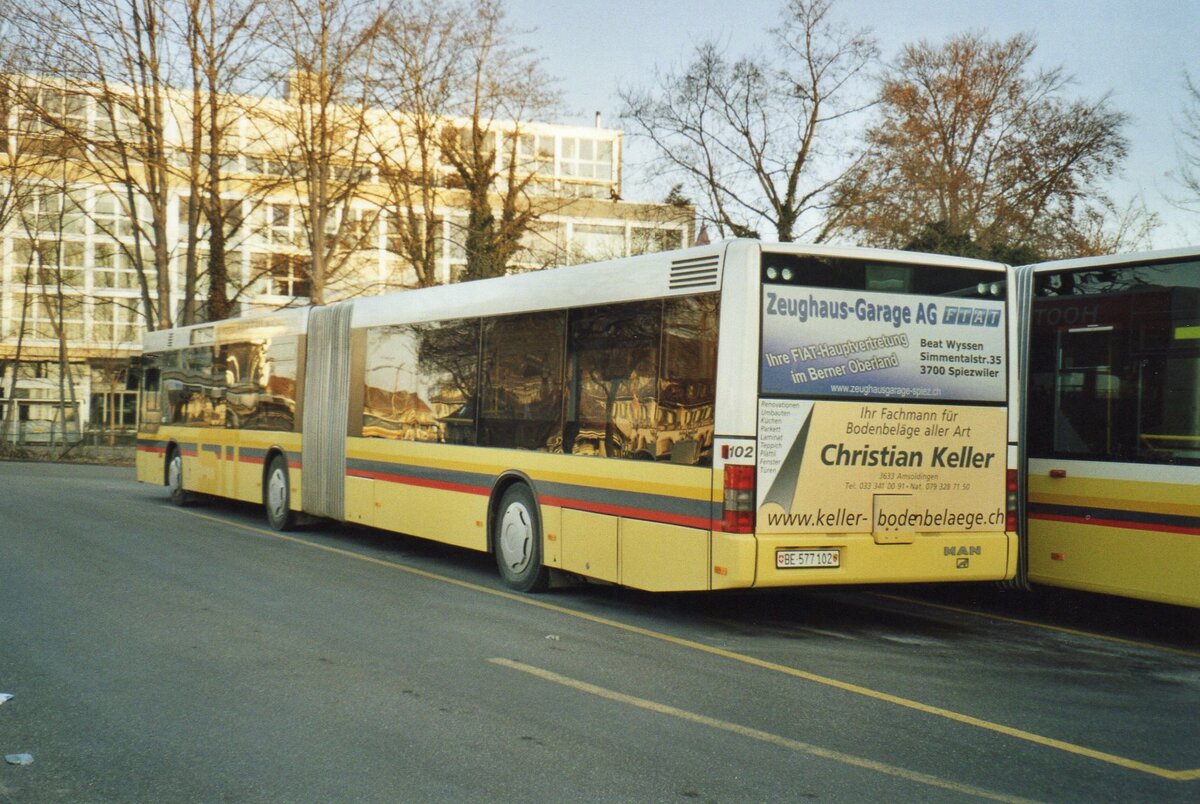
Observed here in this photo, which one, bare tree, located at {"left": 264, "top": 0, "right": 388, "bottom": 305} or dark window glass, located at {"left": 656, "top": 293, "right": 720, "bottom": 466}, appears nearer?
dark window glass, located at {"left": 656, "top": 293, "right": 720, "bottom": 466}

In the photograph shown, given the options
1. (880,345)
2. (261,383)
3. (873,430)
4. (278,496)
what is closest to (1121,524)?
(873,430)

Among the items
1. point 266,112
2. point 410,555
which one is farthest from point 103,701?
point 266,112

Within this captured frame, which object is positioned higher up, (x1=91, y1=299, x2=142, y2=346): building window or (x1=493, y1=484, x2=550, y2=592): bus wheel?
(x1=91, y1=299, x2=142, y2=346): building window

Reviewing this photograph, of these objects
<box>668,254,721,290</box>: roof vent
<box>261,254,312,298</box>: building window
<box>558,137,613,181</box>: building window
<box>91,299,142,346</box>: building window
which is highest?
<box>558,137,613,181</box>: building window

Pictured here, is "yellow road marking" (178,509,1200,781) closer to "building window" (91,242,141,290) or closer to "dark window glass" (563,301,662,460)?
"dark window glass" (563,301,662,460)

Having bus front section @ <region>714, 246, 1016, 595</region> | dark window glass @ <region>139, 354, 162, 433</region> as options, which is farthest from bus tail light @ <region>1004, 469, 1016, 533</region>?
dark window glass @ <region>139, 354, 162, 433</region>

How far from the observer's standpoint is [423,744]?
600 cm

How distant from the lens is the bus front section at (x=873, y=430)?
8930 millimetres

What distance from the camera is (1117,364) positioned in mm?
9695

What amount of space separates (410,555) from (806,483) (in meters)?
6.36

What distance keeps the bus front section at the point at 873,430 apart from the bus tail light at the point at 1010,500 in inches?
0.4

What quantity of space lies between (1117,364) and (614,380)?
3735 mm

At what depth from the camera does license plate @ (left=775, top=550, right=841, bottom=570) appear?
892 centimetres

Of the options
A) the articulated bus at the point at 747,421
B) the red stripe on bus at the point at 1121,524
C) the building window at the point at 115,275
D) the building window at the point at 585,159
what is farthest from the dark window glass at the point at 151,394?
the building window at the point at 585,159
